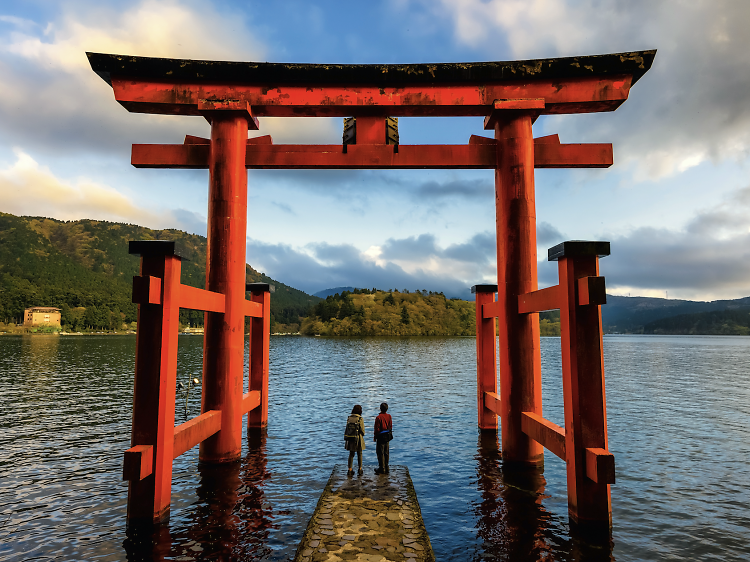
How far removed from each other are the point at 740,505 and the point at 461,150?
11.1 metres

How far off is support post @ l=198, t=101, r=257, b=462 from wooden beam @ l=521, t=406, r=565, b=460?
7132 millimetres

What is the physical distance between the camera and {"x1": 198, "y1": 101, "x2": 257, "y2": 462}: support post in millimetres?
10844

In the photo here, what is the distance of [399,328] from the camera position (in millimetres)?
148875

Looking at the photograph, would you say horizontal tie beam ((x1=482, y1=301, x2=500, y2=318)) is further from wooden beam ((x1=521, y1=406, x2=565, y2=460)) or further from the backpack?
the backpack

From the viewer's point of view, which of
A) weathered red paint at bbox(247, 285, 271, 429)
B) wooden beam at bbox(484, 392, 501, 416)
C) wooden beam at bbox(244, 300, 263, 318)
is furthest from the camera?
weathered red paint at bbox(247, 285, 271, 429)

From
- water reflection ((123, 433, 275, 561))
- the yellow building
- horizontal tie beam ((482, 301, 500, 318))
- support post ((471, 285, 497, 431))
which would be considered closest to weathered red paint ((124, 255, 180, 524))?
water reflection ((123, 433, 275, 561))

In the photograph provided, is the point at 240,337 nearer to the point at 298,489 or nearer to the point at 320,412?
the point at 298,489

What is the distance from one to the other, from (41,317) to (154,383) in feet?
578

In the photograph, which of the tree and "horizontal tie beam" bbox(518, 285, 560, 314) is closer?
"horizontal tie beam" bbox(518, 285, 560, 314)

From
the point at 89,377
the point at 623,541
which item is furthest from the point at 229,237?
the point at 89,377

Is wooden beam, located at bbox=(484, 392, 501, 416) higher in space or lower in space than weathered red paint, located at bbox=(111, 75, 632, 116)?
lower

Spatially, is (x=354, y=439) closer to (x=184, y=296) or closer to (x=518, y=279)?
(x=184, y=296)

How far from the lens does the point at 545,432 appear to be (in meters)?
9.07

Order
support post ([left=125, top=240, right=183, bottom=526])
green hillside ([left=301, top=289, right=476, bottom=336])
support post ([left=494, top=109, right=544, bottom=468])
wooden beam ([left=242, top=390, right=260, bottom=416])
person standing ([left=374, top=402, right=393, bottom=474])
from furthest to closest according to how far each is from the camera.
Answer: green hillside ([left=301, top=289, right=476, bottom=336]), wooden beam ([left=242, top=390, right=260, bottom=416]), support post ([left=494, top=109, right=544, bottom=468]), person standing ([left=374, top=402, right=393, bottom=474]), support post ([left=125, top=240, right=183, bottom=526])
